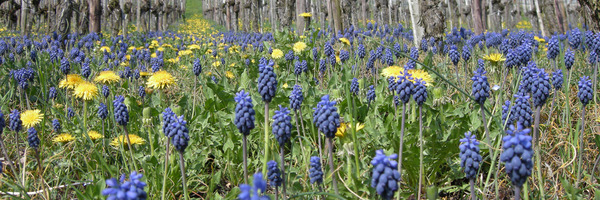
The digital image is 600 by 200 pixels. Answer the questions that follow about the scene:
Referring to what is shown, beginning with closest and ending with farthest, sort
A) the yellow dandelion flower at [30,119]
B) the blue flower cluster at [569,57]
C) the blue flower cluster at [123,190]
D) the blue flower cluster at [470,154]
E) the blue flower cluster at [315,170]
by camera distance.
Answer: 1. the blue flower cluster at [123,190]
2. the blue flower cluster at [470,154]
3. the blue flower cluster at [315,170]
4. the yellow dandelion flower at [30,119]
5. the blue flower cluster at [569,57]

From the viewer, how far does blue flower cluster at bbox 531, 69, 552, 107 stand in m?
1.89

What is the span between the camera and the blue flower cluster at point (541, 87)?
1887 millimetres

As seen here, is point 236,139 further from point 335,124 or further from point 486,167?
point 486,167

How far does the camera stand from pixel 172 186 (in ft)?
7.53

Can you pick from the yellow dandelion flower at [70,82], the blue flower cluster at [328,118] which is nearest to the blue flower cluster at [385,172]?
the blue flower cluster at [328,118]

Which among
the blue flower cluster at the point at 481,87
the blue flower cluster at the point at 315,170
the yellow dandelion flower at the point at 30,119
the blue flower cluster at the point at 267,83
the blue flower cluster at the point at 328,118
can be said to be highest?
the blue flower cluster at the point at 267,83

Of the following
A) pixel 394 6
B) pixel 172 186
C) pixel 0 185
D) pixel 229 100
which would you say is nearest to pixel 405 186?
pixel 172 186

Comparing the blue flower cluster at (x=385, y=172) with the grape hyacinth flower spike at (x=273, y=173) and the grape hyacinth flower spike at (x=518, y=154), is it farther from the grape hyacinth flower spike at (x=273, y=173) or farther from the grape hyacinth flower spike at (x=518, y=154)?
the grape hyacinth flower spike at (x=273, y=173)

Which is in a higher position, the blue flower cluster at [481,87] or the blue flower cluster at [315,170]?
the blue flower cluster at [481,87]

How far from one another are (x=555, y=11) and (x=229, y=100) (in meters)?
9.93

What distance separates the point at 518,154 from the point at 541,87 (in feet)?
2.98

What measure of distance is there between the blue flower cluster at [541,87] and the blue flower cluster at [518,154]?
0.85 meters

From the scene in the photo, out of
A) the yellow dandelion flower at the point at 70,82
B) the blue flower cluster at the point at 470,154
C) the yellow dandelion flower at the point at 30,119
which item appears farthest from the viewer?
the yellow dandelion flower at the point at 70,82

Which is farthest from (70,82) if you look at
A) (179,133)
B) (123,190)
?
(123,190)
